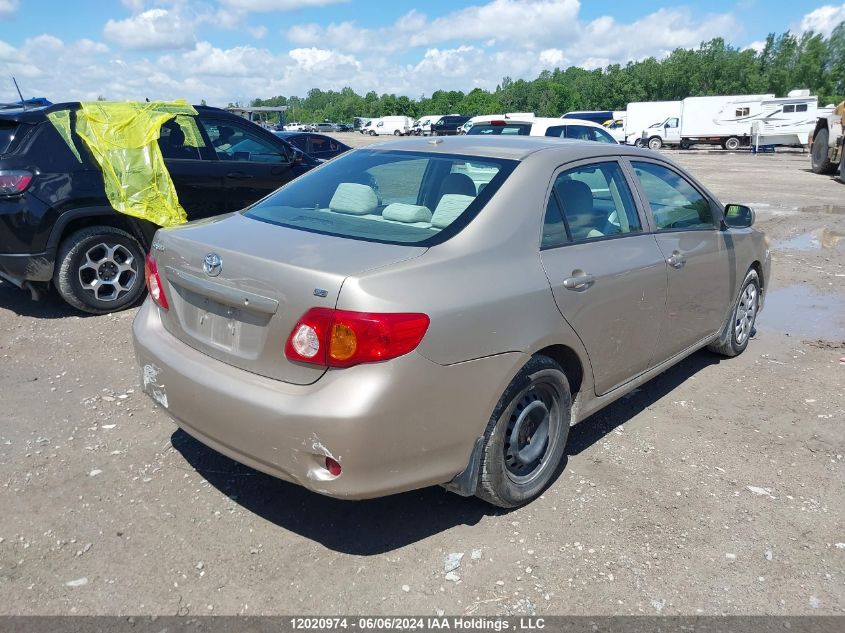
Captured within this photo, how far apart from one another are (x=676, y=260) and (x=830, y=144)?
73.3ft

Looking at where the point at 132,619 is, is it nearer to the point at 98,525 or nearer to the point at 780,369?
the point at 98,525

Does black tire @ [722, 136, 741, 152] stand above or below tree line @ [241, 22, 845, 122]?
below

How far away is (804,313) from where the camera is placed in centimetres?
686

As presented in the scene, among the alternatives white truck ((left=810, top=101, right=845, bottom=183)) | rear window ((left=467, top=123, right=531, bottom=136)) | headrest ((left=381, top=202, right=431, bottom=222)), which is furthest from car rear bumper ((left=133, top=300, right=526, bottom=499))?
white truck ((left=810, top=101, right=845, bottom=183))

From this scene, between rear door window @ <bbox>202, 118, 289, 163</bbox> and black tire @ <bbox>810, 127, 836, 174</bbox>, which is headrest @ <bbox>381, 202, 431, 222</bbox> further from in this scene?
black tire @ <bbox>810, 127, 836, 174</bbox>

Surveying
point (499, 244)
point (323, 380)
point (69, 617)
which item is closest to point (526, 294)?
point (499, 244)

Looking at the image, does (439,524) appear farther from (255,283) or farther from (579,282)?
(255,283)

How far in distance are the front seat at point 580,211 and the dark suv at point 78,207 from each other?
4471 mm

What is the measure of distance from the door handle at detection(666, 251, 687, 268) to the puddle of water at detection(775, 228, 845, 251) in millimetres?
7151

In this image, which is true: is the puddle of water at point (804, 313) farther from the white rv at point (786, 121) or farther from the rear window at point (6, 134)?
the white rv at point (786, 121)

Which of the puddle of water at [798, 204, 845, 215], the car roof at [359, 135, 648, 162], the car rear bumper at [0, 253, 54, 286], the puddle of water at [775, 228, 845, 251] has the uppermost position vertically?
the car roof at [359, 135, 648, 162]

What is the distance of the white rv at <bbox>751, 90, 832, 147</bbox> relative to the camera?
1458 inches

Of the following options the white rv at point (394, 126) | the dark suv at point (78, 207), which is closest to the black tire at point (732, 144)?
the white rv at point (394, 126)

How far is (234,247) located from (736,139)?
141ft
